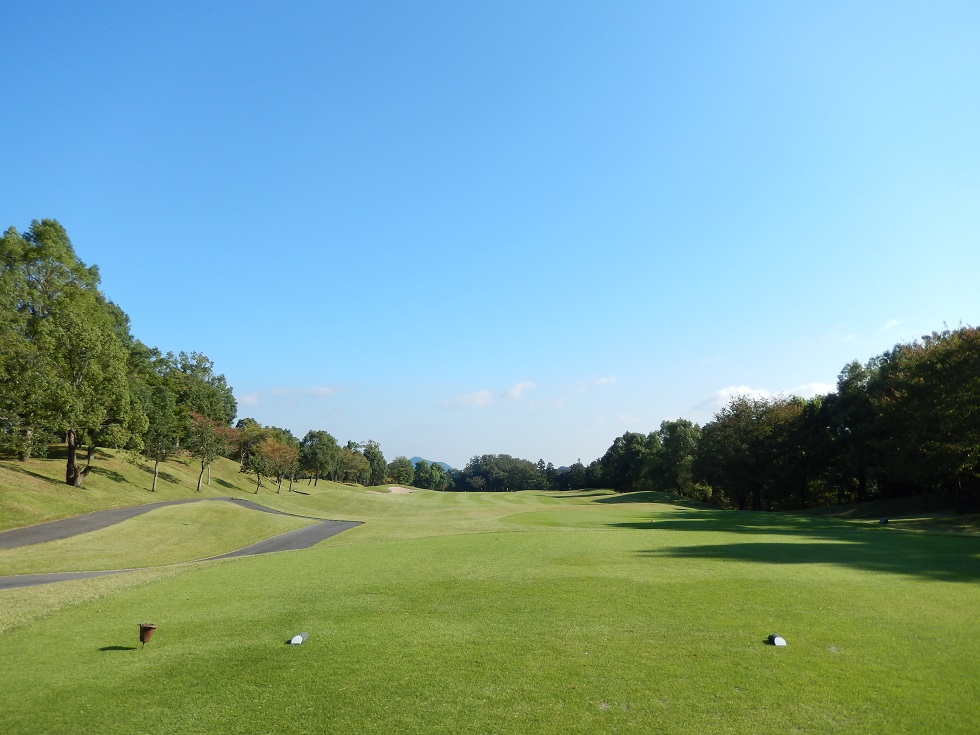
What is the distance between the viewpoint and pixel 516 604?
11.8m

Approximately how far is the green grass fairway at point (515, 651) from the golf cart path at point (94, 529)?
19.6 ft

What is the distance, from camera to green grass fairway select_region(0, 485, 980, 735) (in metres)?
6.90

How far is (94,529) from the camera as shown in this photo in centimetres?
3141

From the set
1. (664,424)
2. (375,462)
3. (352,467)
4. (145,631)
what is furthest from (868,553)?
(375,462)

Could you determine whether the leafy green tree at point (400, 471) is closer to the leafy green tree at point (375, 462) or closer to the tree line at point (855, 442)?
the leafy green tree at point (375, 462)

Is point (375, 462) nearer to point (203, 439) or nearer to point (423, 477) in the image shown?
point (423, 477)

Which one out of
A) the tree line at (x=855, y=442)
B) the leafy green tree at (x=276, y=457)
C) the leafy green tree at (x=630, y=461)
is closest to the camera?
Result: the tree line at (x=855, y=442)

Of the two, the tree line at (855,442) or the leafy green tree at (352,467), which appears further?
the leafy green tree at (352,467)

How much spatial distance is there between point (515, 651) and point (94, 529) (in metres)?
31.9

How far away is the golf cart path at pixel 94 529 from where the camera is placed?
68.6 ft

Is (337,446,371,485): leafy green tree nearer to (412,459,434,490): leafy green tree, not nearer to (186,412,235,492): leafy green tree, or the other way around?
(412,459,434,490): leafy green tree

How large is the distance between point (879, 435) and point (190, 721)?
66202mm

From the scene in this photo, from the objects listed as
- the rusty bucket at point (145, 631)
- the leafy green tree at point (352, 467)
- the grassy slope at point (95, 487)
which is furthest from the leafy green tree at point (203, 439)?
the rusty bucket at point (145, 631)

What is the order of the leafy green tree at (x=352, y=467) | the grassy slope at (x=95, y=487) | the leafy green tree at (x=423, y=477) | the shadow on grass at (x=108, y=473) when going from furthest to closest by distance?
the leafy green tree at (x=423, y=477) < the leafy green tree at (x=352, y=467) < the shadow on grass at (x=108, y=473) < the grassy slope at (x=95, y=487)
